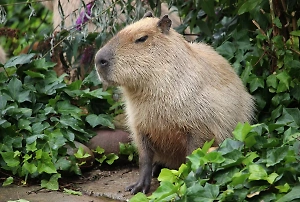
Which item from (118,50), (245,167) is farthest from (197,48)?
(245,167)

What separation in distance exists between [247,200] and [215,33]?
266cm

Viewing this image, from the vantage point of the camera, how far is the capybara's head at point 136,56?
15.1 ft

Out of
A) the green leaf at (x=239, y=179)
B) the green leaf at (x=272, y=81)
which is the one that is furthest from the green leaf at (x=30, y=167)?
the green leaf at (x=272, y=81)

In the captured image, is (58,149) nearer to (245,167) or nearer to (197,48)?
(197,48)

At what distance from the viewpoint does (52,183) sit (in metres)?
4.84

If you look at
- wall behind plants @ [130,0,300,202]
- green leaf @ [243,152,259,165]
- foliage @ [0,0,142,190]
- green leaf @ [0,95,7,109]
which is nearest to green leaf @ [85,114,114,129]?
foliage @ [0,0,142,190]

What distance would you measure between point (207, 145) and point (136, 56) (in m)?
0.98

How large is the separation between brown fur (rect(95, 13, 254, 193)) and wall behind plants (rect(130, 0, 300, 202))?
42cm

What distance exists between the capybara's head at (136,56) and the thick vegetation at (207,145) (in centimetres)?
71

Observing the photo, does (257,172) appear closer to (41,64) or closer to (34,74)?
(34,74)

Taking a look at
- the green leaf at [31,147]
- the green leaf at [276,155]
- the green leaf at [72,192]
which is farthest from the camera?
the green leaf at [31,147]

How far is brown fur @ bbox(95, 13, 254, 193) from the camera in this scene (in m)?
4.61

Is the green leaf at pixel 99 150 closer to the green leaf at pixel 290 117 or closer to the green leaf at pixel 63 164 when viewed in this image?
the green leaf at pixel 63 164

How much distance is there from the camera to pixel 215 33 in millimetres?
6039
